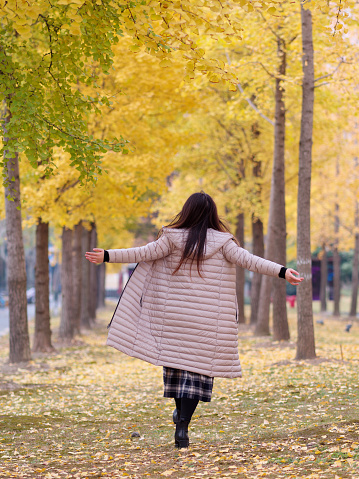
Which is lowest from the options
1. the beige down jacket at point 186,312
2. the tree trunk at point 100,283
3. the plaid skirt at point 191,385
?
the tree trunk at point 100,283

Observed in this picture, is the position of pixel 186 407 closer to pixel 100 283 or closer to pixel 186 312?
pixel 186 312

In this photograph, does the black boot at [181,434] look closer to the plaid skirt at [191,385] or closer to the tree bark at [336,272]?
the plaid skirt at [191,385]

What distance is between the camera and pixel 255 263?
Answer: 4586 mm

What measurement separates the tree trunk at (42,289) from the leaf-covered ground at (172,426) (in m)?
2.69

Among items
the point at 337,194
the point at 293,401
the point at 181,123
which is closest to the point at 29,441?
the point at 293,401

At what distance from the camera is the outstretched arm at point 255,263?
4512 mm

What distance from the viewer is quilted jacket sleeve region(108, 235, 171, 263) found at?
15.4ft

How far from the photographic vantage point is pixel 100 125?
1287 cm

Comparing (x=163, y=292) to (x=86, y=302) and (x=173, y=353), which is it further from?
(x=86, y=302)

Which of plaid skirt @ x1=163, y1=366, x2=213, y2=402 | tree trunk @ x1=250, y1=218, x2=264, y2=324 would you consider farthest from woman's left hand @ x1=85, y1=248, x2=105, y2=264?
tree trunk @ x1=250, y1=218, x2=264, y2=324

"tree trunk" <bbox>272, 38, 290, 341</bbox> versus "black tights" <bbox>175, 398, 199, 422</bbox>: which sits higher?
"tree trunk" <bbox>272, 38, 290, 341</bbox>

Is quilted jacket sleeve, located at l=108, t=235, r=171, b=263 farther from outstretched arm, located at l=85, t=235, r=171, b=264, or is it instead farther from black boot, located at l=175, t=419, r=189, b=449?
black boot, located at l=175, t=419, r=189, b=449

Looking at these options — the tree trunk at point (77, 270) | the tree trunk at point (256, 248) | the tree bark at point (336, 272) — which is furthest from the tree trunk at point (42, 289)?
the tree bark at point (336, 272)

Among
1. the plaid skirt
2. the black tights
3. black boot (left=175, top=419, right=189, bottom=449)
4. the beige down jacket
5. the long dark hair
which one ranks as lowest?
black boot (left=175, top=419, right=189, bottom=449)
